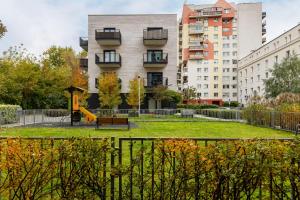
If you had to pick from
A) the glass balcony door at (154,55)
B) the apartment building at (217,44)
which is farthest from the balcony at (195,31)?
the glass balcony door at (154,55)

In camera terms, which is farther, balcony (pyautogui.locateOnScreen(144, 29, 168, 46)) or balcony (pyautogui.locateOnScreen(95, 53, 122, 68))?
balcony (pyautogui.locateOnScreen(95, 53, 122, 68))

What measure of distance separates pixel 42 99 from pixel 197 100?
155ft

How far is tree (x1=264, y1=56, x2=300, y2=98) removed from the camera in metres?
36.2

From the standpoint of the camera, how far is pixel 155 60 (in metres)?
40.8

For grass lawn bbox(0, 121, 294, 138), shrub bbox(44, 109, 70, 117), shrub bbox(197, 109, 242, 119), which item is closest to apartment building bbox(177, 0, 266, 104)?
shrub bbox(197, 109, 242, 119)

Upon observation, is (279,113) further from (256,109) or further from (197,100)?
(197,100)

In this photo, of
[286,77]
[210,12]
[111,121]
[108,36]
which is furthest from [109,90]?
[210,12]

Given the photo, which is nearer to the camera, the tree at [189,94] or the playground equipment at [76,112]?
the playground equipment at [76,112]

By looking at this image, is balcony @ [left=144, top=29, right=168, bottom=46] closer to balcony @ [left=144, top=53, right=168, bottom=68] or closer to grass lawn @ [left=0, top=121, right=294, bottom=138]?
balcony @ [left=144, top=53, right=168, bottom=68]

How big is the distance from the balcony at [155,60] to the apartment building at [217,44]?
3816cm

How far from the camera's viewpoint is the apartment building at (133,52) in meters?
41.3

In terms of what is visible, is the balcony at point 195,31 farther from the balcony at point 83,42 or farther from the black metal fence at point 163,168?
the black metal fence at point 163,168

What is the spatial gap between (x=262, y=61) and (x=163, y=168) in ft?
190

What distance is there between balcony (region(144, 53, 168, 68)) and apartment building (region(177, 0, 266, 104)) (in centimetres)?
3816
